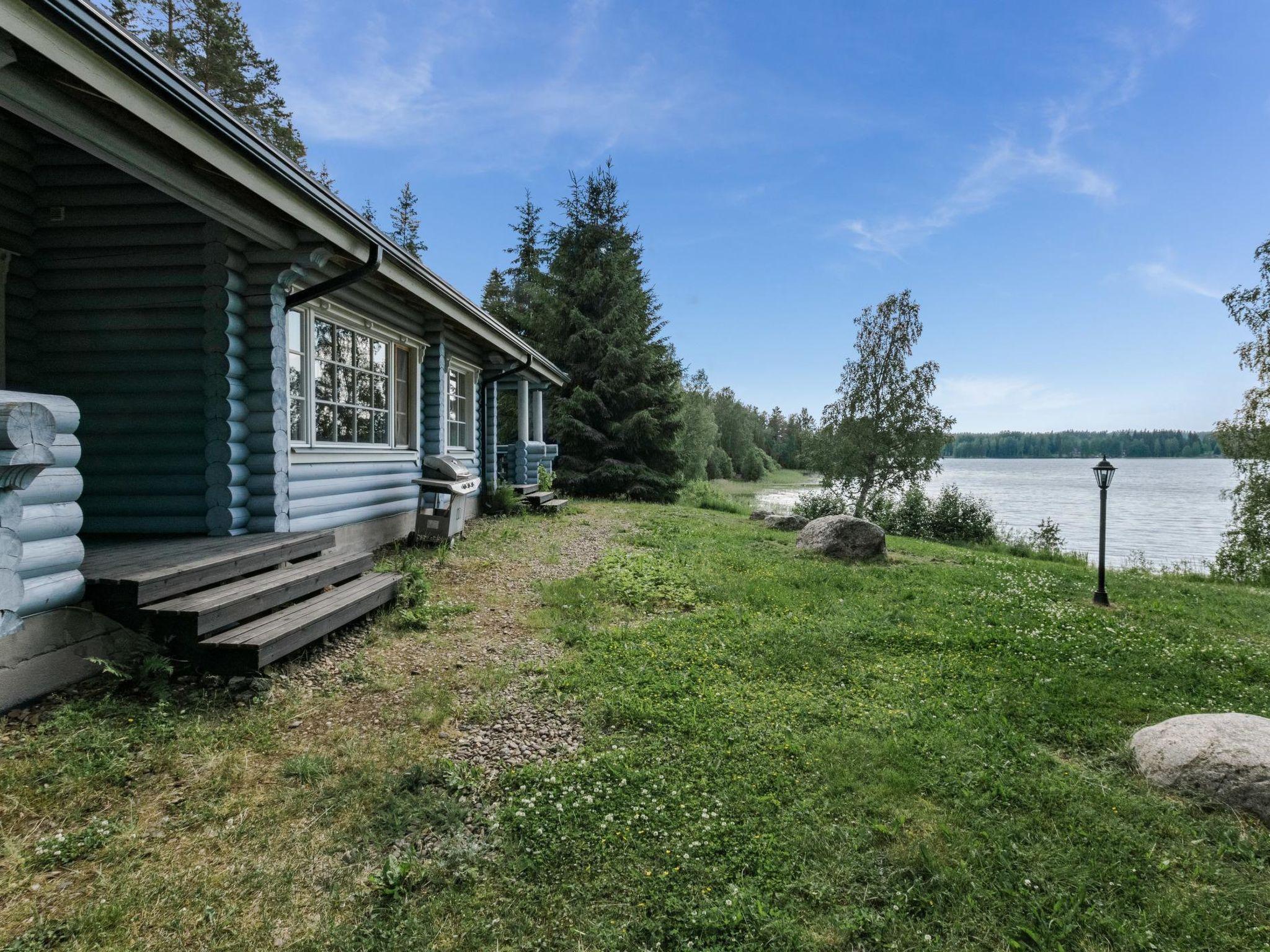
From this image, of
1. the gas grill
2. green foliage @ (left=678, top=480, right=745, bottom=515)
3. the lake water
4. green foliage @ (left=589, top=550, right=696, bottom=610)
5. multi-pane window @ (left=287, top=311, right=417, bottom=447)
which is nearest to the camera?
multi-pane window @ (left=287, top=311, right=417, bottom=447)

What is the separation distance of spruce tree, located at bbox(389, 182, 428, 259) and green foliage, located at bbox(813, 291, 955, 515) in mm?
24581

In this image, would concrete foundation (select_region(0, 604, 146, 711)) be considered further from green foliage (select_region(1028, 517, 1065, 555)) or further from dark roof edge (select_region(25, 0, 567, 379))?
green foliage (select_region(1028, 517, 1065, 555))

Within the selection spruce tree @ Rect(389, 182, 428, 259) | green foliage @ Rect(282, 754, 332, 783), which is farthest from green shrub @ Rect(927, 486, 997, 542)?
spruce tree @ Rect(389, 182, 428, 259)

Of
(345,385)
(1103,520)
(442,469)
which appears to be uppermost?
(345,385)

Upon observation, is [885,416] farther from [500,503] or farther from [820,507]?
[500,503]

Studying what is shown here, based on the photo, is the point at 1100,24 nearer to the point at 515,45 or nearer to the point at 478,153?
the point at 515,45

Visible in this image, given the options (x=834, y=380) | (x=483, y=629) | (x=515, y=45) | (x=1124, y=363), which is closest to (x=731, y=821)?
(x=483, y=629)

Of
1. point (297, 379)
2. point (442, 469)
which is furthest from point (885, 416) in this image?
point (297, 379)

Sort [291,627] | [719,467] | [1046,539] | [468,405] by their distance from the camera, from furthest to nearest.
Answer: [719,467]
[1046,539]
[468,405]
[291,627]

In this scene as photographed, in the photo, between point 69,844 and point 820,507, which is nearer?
point 69,844

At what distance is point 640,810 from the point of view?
2.39 meters

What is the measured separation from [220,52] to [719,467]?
107 feet

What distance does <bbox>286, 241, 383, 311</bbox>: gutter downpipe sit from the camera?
5078mm

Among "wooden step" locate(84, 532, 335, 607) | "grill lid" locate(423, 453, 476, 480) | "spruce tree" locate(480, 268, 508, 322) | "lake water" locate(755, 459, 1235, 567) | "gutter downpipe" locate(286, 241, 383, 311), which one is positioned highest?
"spruce tree" locate(480, 268, 508, 322)
